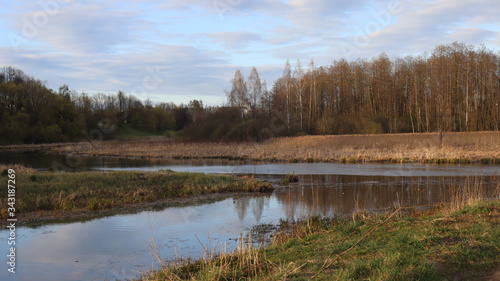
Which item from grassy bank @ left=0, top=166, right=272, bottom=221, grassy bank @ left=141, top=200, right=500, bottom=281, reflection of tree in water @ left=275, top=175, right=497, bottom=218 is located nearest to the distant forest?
reflection of tree in water @ left=275, top=175, right=497, bottom=218

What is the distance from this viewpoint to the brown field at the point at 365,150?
109 ft

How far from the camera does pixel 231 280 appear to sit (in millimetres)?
6281

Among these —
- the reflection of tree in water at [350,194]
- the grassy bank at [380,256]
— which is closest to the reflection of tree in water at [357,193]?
the reflection of tree in water at [350,194]

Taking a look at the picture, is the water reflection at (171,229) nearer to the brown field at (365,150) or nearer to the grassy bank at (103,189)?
the grassy bank at (103,189)

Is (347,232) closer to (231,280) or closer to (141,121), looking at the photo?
(231,280)

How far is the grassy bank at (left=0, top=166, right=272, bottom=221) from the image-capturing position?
14961 millimetres

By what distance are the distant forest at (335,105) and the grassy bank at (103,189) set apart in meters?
34.5

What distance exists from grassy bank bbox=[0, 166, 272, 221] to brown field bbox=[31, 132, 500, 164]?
17157mm

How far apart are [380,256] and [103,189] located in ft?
43.0

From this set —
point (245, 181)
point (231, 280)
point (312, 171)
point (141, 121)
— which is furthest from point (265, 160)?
point (141, 121)

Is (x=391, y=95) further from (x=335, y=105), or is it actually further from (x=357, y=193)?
(x=357, y=193)

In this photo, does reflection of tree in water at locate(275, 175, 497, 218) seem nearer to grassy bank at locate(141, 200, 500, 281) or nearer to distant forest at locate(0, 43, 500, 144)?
grassy bank at locate(141, 200, 500, 281)

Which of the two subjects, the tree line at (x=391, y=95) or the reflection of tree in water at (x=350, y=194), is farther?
the tree line at (x=391, y=95)

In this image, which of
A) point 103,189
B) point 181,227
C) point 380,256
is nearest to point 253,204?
point 181,227
